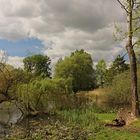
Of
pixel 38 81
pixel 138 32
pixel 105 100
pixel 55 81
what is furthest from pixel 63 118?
pixel 105 100

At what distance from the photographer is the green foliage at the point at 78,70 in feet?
245

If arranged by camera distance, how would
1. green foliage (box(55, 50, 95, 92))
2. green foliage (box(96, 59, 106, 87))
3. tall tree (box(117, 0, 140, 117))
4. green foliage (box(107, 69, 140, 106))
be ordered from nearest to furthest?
tall tree (box(117, 0, 140, 117)), green foliage (box(107, 69, 140, 106)), green foliage (box(55, 50, 95, 92)), green foliage (box(96, 59, 106, 87))

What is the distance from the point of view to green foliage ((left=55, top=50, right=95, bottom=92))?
74812mm

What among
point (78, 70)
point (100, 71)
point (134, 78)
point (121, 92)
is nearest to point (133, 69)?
point (134, 78)

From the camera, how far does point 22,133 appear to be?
1978 centimetres

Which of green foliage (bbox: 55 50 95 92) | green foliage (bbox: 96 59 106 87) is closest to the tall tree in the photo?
green foliage (bbox: 55 50 95 92)

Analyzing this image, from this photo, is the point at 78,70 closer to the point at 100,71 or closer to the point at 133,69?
the point at 100,71

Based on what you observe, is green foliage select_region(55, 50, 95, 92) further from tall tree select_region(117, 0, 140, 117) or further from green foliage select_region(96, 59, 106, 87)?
tall tree select_region(117, 0, 140, 117)

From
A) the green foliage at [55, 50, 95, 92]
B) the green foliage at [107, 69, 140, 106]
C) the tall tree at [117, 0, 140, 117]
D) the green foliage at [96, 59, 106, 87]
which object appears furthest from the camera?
the green foliage at [96, 59, 106, 87]

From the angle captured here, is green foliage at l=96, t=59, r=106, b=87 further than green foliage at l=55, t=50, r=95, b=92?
Yes

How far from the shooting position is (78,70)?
76688 mm

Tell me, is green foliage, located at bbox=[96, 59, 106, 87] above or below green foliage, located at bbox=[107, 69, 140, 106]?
above

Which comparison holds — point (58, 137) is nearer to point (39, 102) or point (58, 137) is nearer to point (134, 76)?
point (134, 76)

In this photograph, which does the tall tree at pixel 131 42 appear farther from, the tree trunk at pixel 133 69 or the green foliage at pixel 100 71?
the green foliage at pixel 100 71
